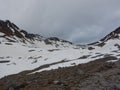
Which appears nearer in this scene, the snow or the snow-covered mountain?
the snow-covered mountain

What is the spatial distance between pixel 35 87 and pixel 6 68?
50.6 m

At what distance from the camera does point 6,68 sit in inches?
2539

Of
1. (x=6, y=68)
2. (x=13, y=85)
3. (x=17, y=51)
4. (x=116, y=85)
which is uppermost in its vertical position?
(x=17, y=51)

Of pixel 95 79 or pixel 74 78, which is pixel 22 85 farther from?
pixel 95 79

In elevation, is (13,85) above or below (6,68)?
below

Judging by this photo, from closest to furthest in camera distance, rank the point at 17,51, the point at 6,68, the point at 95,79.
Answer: the point at 95,79 → the point at 6,68 → the point at 17,51

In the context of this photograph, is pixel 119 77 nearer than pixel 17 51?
Yes

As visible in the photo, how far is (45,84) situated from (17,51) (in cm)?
8320

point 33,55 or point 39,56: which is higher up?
point 33,55

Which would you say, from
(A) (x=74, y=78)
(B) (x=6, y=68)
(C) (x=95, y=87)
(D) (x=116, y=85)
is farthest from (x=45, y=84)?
(B) (x=6, y=68)

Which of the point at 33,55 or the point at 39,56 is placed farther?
the point at 33,55

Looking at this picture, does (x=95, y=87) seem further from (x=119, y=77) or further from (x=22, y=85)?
(x=22, y=85)

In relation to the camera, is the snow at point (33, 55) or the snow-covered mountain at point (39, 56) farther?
the snow at point (33, 55)

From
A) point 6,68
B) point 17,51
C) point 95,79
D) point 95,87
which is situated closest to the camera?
point 95,87
